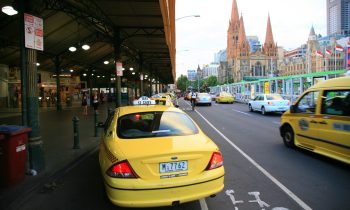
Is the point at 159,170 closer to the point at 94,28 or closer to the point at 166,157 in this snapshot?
the point at 166,157

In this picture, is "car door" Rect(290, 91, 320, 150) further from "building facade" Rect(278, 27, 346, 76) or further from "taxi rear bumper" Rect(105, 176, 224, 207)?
"building facade" Rect(278, 27, 346, 76)

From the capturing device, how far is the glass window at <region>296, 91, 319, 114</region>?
8.35 m

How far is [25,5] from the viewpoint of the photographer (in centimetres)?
698

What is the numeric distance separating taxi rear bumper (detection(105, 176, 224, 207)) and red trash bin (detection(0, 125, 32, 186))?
8.51ft

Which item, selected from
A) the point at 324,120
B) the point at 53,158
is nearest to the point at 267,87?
the point at 324,120

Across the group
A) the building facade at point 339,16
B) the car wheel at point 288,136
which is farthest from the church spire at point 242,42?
the car wheel at point 288,136

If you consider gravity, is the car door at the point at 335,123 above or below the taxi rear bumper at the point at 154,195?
above

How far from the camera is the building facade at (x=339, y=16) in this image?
567 ft

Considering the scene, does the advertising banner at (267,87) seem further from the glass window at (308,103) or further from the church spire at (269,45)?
the church spire at (269,45)

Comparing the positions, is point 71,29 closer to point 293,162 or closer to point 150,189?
point 293,162

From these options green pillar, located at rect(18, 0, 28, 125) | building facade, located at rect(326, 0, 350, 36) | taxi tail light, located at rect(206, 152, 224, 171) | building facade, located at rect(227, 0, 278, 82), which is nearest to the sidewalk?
green pillar, located at rect(18, 0, 28, 125)

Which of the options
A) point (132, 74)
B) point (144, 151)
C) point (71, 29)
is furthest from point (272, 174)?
point (132, 74)

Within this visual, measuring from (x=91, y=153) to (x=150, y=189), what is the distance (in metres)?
5.57

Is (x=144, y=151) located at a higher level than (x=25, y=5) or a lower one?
lower
